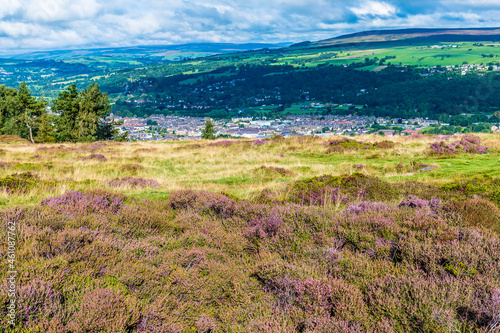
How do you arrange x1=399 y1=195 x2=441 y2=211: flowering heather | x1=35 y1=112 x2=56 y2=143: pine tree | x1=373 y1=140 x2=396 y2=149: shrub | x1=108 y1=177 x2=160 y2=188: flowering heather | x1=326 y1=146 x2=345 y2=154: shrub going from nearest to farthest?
x1=399 y1=195 x2=441 y2=211: flowering heather, x1=108 y1=177 x2=160 y2=188: flowering heather, x1=326 y1=146 x2=345 y2=154: shrub, x1=373 y1=140 x2=396 y2=149: shrub, x1=35 y1=112 x2=56 y2=143: pine tree

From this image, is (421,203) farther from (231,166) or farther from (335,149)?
(335,149)

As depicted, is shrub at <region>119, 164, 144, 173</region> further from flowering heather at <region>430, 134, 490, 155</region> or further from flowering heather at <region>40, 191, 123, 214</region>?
flowering heather at <region>430, 134, 490, 155</region>

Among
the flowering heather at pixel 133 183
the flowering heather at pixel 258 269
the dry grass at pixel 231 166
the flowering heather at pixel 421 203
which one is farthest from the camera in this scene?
the flowering heather at pixel 133 183

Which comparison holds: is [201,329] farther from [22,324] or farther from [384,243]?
[384,243]

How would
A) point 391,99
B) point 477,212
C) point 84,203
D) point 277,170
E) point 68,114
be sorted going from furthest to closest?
point 391,99
point 68,114
point 277,170
point 84,203
point 477,212

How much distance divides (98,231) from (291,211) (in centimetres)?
394


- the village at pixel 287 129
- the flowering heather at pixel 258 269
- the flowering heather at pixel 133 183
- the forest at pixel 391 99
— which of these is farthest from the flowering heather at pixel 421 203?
the forest at pixel 391 99

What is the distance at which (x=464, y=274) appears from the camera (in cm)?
416

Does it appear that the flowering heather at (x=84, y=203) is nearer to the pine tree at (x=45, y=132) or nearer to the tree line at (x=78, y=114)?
the tree line at (x=78, y=114)

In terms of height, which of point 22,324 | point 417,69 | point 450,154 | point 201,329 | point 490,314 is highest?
point 417,69

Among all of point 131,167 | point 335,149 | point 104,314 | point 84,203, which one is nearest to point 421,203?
point 104,314

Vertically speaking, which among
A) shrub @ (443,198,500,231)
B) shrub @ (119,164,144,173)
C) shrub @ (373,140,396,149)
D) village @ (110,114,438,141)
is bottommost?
village @ (110,114,438,141)

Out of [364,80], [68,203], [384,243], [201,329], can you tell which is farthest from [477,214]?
[364,80]

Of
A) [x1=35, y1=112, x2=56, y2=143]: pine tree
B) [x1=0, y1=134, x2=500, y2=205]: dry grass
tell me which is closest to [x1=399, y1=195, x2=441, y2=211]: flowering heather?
[x1=0, y1=134, x2=500, y2=205]: dry grass
